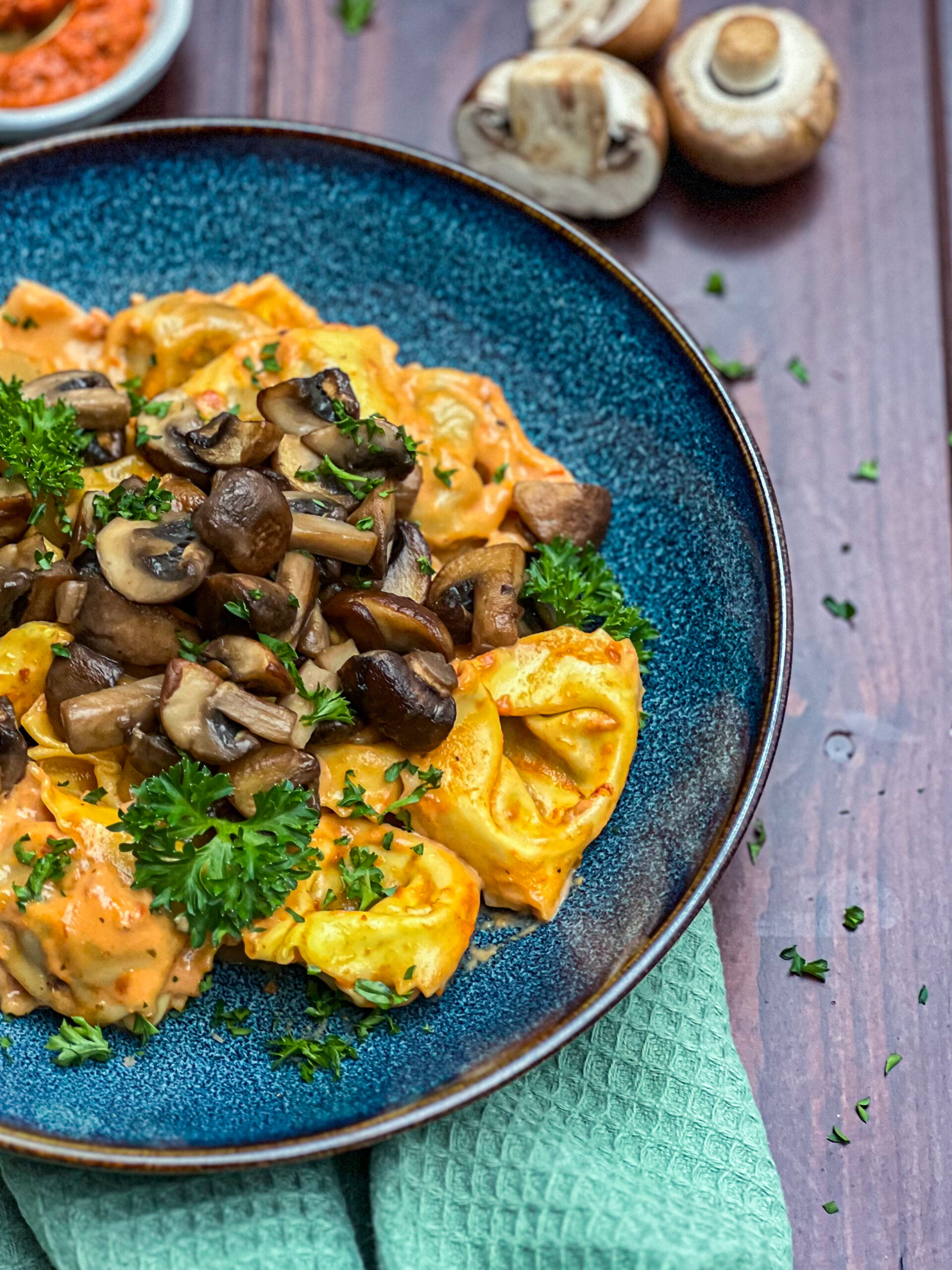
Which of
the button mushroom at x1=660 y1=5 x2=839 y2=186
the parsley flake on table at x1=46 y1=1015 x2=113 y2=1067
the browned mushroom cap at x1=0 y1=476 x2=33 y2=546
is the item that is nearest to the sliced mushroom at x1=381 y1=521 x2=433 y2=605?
the browned mushroom cap at x1=0 y1=476 x2=33 y2=546

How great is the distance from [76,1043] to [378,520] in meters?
2.07

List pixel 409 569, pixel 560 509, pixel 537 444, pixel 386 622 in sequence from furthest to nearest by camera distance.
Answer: pixel 537 444, pixel 560 509, pixel 409 569, pixel 386 622

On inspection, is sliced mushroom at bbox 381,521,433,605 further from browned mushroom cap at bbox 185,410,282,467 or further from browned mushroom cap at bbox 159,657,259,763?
browned mushroom cap at bbox 159,657,259,763

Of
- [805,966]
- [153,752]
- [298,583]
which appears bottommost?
[805,966]

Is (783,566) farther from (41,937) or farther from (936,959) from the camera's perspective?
(41,937)

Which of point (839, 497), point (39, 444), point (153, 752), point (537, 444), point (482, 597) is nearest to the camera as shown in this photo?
point (153, 752)

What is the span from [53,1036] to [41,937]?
1.36 feet

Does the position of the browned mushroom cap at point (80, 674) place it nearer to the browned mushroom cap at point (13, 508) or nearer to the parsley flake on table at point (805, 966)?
the browned mushroom cap at point (13, 508)

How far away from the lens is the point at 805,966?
18.1 feet

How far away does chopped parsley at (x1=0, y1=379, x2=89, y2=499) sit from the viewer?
4.97 meters

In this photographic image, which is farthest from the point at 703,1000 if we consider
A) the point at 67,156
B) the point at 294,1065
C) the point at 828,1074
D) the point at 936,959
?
the point at 67,156

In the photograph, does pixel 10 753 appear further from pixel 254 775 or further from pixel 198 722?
pixel 254 775

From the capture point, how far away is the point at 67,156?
5875 millimetres

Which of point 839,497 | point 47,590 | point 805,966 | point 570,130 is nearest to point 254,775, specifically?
point 47,590
